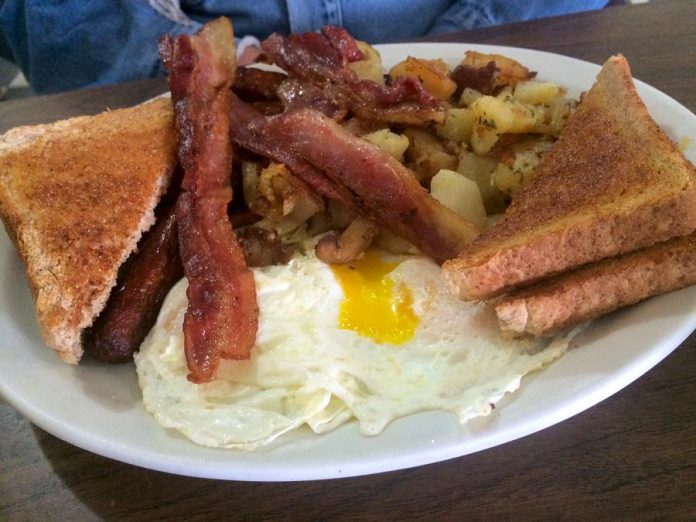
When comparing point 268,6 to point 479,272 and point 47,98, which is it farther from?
point 479,272

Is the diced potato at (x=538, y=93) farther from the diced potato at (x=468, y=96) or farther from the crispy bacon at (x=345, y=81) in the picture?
the crispy bacon at (x=345, y=81)

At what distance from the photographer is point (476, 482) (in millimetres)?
1227

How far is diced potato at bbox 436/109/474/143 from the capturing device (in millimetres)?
1895

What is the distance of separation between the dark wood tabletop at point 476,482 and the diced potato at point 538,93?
0.92 metres

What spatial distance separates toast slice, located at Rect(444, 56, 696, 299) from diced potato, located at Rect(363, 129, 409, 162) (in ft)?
1.34

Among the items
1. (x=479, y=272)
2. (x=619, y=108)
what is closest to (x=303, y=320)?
(x=479, y=272)

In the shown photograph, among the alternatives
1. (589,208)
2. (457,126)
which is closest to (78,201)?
(457,126)

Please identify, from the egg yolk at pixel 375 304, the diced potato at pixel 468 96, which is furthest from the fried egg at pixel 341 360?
the diced potato at pixel 468 96

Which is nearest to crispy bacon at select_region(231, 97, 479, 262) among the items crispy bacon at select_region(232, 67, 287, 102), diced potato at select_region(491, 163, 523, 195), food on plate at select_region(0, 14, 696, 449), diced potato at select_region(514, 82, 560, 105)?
food on plate at select_region(0, 14, 696, 449)

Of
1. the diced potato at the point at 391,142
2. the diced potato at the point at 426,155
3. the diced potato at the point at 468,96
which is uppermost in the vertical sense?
the diced potato at the point at 468,96

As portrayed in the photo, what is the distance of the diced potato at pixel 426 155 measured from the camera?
6.02ft

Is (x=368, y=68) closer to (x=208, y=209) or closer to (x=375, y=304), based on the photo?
(x=208, y=209)

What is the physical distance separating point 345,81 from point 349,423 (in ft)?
3.97

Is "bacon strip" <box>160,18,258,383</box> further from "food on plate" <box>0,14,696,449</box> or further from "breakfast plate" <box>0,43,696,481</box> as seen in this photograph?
"breakfast plate" <box>0,43,696,481</box>
